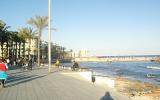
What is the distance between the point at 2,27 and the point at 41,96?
51517 mm

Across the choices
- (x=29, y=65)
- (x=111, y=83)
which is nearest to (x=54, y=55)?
(x=29, y=65)

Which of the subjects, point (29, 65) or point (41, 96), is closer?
point (41, 96)

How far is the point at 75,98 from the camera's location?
44.6ft

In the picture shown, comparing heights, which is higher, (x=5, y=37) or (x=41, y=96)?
(x=5, y=37)

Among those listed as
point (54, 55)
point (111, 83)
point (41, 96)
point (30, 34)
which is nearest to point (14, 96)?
point (41, 96)

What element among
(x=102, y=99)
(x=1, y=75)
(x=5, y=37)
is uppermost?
(x=5, y=37)

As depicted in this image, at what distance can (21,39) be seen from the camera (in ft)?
259

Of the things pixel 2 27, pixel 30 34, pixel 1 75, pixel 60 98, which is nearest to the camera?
pixel 60 98

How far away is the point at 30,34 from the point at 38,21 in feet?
61.5

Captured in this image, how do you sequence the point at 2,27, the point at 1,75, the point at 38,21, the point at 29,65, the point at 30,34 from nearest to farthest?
the point at 1,75
the point at 29,65
the point at 38,21
the point at 2,27
the point at 30,34

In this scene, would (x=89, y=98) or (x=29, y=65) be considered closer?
(x=89, y=98)

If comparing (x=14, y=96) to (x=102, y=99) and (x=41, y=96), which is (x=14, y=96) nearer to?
(x=41, y=96)

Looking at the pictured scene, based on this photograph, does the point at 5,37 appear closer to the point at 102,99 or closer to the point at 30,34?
the point at 30,34

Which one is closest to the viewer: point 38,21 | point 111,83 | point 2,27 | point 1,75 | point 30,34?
point 1,75
